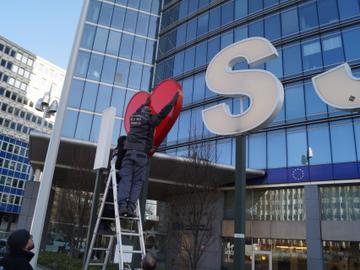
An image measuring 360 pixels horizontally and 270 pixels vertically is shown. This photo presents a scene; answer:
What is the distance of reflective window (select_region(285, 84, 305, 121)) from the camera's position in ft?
88.3

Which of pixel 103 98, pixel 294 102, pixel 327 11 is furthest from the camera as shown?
pixel 103 98

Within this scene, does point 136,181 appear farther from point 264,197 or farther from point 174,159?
point 264,197

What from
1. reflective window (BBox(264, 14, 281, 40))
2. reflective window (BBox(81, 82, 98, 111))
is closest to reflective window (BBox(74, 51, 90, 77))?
reflective window (BBox(81, 82, 98, 111))

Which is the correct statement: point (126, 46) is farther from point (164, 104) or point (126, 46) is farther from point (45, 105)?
point (164, 104)

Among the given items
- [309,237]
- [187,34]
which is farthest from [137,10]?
[309,237]

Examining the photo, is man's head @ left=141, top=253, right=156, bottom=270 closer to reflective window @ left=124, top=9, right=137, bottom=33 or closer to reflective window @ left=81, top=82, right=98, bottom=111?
reflective window @ left=81, top=82, right=98, bottom=111

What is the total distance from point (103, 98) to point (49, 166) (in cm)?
2830

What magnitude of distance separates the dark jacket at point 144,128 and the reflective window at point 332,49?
844 inches

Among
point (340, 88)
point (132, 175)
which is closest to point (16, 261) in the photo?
point (132, 175)

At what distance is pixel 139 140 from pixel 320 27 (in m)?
23.7

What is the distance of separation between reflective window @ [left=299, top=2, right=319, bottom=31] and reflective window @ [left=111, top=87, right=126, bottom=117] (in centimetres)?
1874

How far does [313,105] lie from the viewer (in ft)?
86.4

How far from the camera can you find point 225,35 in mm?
33969

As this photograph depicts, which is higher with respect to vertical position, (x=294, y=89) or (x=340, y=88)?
(x=294, y=89)
